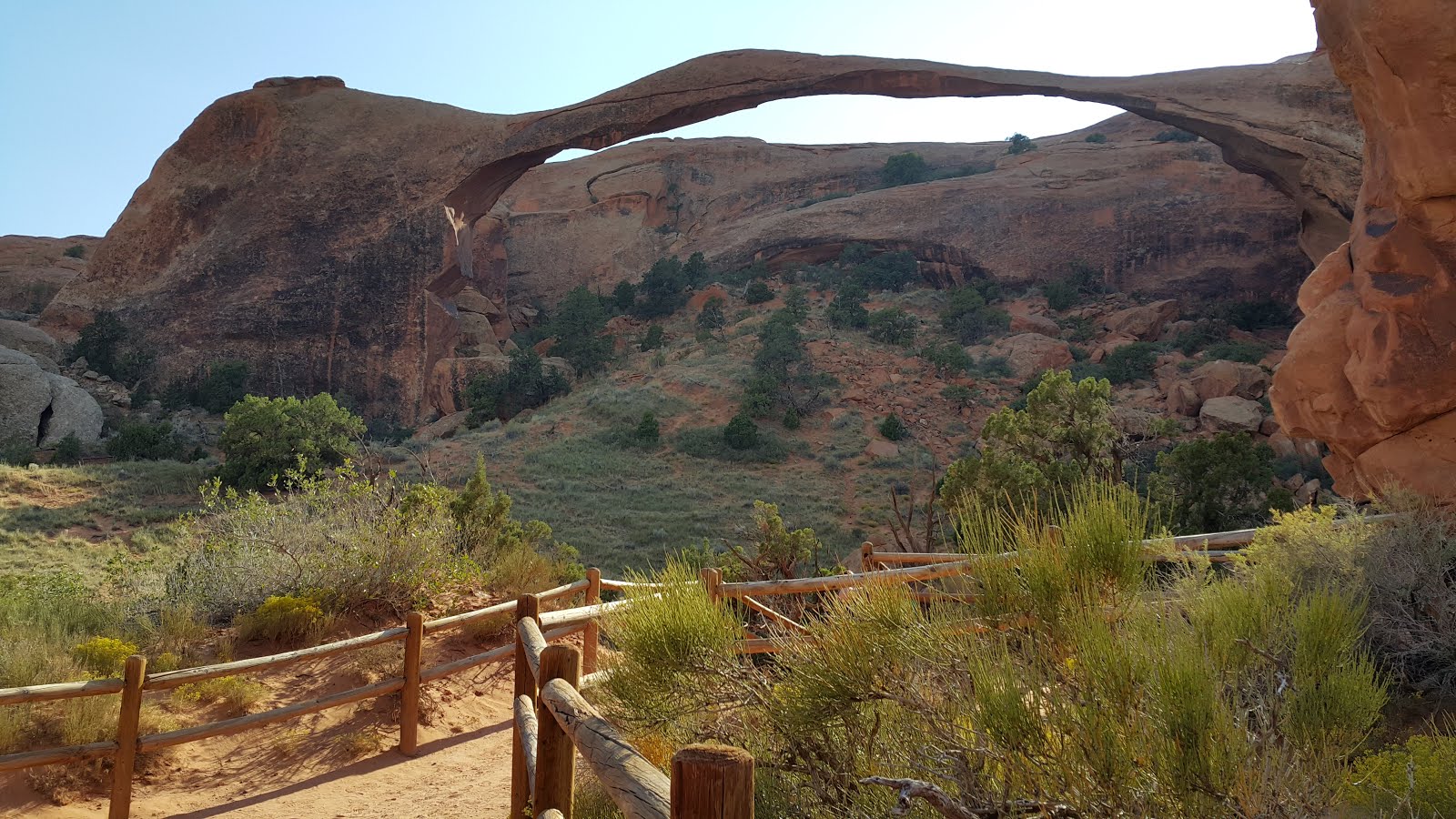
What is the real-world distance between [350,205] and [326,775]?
68.8 ft

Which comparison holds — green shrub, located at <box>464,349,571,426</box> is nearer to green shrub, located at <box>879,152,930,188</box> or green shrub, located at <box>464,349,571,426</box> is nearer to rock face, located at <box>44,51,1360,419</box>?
rock face, located at <box>44,51,1360,419</box>

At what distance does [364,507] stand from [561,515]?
787 centimetres

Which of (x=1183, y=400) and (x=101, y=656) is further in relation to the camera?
(x=1183, y=400)

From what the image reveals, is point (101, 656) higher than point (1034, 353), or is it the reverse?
point (1034, 353)

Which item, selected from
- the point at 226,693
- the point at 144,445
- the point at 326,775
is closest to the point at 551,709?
the point at 326,775

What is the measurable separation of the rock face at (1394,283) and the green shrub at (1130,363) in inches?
541

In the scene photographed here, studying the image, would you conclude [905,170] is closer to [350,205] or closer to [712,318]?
[712,318]

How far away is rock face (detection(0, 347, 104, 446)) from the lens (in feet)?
58.3

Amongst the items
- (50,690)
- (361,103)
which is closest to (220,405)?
(361,103)

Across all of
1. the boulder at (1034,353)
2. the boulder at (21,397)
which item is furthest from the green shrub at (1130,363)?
the boulder at (21,397)

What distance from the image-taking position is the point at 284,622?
6.03 m

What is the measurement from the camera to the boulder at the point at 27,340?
21.4m

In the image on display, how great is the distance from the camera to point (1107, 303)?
2631 cm

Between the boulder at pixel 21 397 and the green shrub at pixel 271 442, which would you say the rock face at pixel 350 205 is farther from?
the green shrub at pixel 271 442
